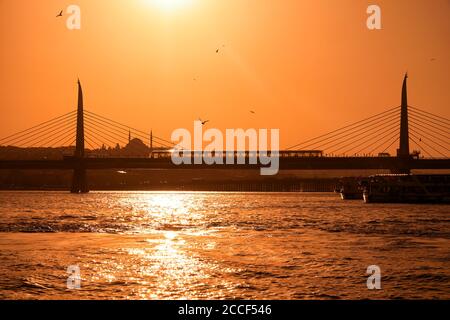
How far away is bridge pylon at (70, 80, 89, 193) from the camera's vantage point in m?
117

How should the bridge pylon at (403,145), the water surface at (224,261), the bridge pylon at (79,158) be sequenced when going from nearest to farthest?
the water surface at (224,261)
the bridge pylon at (403,145)
the bridge pylon at (79,158)

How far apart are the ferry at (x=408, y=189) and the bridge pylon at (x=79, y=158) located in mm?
51558

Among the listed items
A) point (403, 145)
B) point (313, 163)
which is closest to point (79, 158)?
point (313, 163)

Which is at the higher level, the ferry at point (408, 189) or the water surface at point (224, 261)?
the ferry at point (408, 189)

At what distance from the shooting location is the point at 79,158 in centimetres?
11619

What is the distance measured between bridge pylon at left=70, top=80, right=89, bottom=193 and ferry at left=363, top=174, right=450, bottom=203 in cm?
5156

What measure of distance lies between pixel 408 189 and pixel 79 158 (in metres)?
56.6

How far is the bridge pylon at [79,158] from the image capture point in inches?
4599

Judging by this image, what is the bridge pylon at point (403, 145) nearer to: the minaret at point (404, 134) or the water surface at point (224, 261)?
the minaret at point (404, 134)

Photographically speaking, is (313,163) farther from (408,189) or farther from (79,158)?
(79,158)

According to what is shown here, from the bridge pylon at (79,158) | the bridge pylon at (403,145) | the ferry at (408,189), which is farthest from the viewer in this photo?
the bridge pylon at (79,158)

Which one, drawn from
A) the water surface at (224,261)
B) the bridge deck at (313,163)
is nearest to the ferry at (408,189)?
the bridge deck at (313,163)
